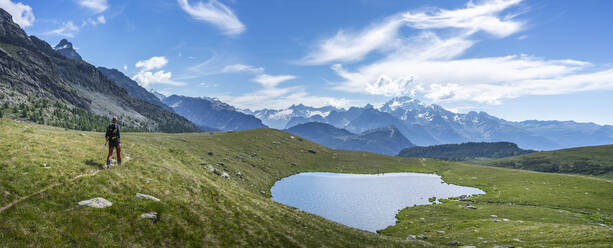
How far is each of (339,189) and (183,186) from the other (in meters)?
69.4

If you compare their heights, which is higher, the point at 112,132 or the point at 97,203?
the point at 112,132

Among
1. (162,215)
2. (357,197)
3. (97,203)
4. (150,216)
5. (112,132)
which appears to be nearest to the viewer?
(97,203)

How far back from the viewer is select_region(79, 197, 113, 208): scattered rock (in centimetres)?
1920

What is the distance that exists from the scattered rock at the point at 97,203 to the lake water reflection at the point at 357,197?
44.4m

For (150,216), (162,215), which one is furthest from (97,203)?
(162,215)

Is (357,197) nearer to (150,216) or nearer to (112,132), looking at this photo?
(112,132)

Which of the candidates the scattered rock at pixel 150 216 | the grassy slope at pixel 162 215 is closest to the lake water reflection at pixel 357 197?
the grassy slope at pixel 162 215

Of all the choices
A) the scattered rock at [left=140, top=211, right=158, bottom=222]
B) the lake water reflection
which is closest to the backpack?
the scattered rock at [left=140, top=211, right=158, bottom=222]

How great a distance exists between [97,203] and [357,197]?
70.2 m

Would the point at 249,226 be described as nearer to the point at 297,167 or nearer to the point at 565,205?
the point at 565,205

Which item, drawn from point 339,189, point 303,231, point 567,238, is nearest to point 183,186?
point 303,231

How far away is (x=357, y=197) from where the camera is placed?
80.3m

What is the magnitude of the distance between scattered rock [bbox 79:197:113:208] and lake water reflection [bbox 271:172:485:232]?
44.4 m

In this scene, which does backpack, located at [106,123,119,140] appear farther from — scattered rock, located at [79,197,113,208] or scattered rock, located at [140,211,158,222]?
scattered rock, located at [140,211,158,222]
